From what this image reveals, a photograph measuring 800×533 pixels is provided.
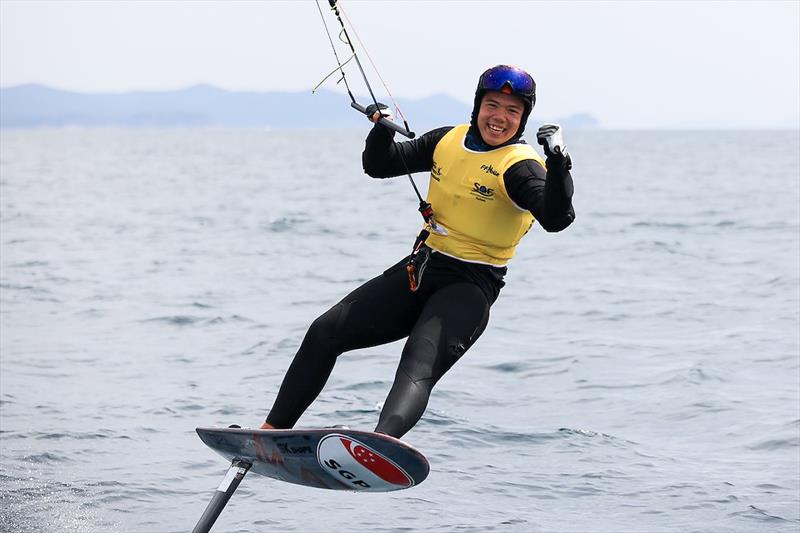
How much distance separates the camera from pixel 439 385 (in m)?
14.6

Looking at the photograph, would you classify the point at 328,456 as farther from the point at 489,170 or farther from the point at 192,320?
the point at 192,320

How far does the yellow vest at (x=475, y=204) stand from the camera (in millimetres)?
7070

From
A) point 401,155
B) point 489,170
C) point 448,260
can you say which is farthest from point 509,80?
point 448,260

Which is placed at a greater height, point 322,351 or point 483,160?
point 483,160

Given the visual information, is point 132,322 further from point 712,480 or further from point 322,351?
point 322,351

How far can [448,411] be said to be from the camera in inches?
524

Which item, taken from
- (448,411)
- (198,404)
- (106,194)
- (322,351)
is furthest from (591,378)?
(106,194)

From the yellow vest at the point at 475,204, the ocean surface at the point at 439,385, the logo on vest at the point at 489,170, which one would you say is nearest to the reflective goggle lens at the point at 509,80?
the yellow vest at the point at 475,204

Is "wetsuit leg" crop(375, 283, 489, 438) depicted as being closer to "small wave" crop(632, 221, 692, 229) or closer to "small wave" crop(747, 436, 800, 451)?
"small wave" crop(747, 436, 800, 451)

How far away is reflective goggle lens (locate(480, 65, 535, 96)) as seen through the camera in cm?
697

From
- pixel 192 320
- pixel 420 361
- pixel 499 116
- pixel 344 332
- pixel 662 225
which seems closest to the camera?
pixel 420 361

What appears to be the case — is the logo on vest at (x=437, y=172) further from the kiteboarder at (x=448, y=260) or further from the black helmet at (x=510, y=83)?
the black helmet at (x=510, y=83)

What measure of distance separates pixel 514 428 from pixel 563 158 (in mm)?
6676

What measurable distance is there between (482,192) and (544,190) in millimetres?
547
